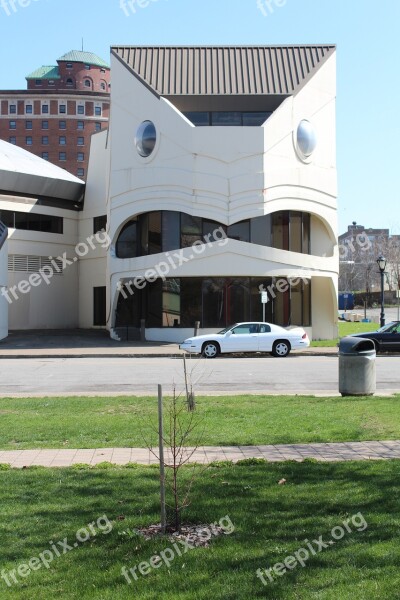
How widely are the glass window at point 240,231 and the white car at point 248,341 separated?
7.09 meters

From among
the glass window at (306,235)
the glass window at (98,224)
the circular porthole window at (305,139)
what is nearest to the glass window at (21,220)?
the glass window at (98,224)

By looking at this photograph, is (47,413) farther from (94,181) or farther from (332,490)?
(94,181)

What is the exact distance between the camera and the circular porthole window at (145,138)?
3466cm

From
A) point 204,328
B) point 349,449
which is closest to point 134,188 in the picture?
point 204,328

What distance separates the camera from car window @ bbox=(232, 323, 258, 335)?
1094 inches

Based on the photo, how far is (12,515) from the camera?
6.03 metres

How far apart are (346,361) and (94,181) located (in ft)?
109

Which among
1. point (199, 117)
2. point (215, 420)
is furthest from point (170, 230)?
point (215, 420)

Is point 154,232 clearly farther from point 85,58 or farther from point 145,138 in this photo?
point 85,58

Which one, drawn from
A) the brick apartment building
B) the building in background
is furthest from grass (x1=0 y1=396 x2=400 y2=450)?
the brick apartment building

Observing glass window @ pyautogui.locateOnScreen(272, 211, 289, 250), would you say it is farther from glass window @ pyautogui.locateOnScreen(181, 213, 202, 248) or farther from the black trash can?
the black trash can

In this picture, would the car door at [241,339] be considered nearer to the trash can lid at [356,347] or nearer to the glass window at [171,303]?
the glass window at [171,303]

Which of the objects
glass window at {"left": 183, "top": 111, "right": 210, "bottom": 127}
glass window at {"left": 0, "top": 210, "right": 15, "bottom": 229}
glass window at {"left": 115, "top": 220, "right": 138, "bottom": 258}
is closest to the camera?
glass window at {"left": 183, "top": 111, "right": 210, "bottom": 127}

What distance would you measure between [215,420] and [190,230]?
936 inches
